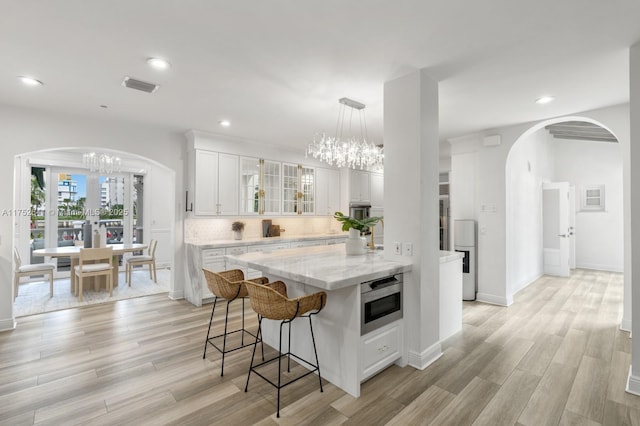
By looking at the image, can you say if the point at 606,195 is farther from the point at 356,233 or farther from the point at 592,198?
the point at 356,233

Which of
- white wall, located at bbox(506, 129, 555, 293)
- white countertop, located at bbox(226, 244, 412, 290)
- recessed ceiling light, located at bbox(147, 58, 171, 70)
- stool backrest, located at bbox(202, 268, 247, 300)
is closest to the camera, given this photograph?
white countertop, located at bbox(226, 244, 412, 290)

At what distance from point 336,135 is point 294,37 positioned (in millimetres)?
3001

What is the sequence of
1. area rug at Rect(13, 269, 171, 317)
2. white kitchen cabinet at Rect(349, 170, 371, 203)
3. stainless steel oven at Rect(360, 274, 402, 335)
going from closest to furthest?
stainless steel oven at Rect(360, 274, 402, 335) → area rug at Rect(13, 269, 171, 317) → white kitchen cabinet at Rect(349, 170, 371, 203)

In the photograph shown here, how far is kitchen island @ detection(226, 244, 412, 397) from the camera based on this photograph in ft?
8.13

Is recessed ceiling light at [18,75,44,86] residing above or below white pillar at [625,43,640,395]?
above

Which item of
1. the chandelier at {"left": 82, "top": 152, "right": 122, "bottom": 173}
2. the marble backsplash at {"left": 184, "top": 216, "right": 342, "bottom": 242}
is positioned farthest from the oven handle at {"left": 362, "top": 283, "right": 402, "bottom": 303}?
the chandelier at {"left": 82, "top": 152, "right": 122, "bottom": 173}

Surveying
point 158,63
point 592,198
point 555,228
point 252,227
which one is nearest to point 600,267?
point 592,198

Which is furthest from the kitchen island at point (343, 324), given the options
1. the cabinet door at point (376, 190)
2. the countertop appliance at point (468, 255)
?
the cabinet door at point (376, 190)

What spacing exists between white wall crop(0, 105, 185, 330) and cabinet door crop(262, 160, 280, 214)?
1.46m

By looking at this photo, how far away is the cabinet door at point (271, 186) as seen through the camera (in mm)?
6047

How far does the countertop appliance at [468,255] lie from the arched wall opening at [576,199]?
0.82 meters

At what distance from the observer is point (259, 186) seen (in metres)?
5.94

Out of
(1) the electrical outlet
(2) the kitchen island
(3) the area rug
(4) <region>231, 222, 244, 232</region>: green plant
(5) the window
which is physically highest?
(5) the window

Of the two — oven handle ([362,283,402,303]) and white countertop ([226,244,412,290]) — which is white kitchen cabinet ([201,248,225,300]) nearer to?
white countertop ([226,244,412,290])
